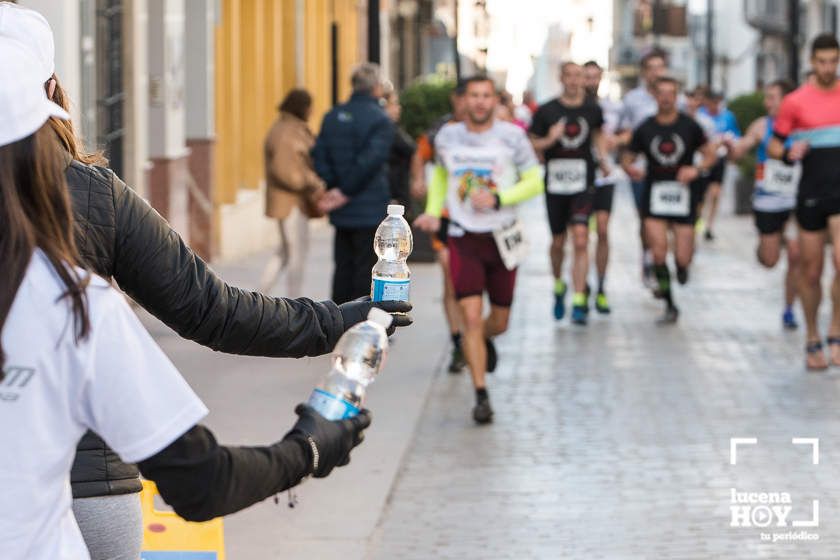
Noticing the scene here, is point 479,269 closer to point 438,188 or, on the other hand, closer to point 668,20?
point 438,188

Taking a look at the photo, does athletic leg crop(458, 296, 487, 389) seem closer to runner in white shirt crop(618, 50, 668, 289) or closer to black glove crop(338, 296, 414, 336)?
black glove crop(338, 296, 414, 336)

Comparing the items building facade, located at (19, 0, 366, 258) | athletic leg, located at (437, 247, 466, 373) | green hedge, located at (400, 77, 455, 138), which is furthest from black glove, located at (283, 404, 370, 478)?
green hedge, located at (400, 77, 455, 138)

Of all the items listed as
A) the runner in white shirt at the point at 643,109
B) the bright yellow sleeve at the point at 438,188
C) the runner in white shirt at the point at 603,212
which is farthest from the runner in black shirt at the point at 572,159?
the bright yellow sleeve at the point at 438,188

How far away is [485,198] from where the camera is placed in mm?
9977

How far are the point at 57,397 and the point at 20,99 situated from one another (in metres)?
0.41

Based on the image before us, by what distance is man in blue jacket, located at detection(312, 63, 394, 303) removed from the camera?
12.4 metres

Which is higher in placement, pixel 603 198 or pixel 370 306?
pixel 370 306

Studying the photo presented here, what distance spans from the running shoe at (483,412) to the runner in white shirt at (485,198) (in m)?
0.48

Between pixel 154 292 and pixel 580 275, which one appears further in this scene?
pixel 580 275

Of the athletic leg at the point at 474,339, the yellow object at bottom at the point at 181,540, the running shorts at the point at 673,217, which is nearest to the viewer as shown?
the yellow object at bottom at the point at 181,540

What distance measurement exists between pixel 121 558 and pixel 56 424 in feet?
2.63

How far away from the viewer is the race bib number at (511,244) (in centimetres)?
1008

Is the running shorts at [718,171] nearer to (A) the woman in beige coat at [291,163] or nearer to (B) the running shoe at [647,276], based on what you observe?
(B) the running shoe at [647,276]

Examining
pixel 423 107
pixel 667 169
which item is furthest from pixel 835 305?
pixel 423 107
